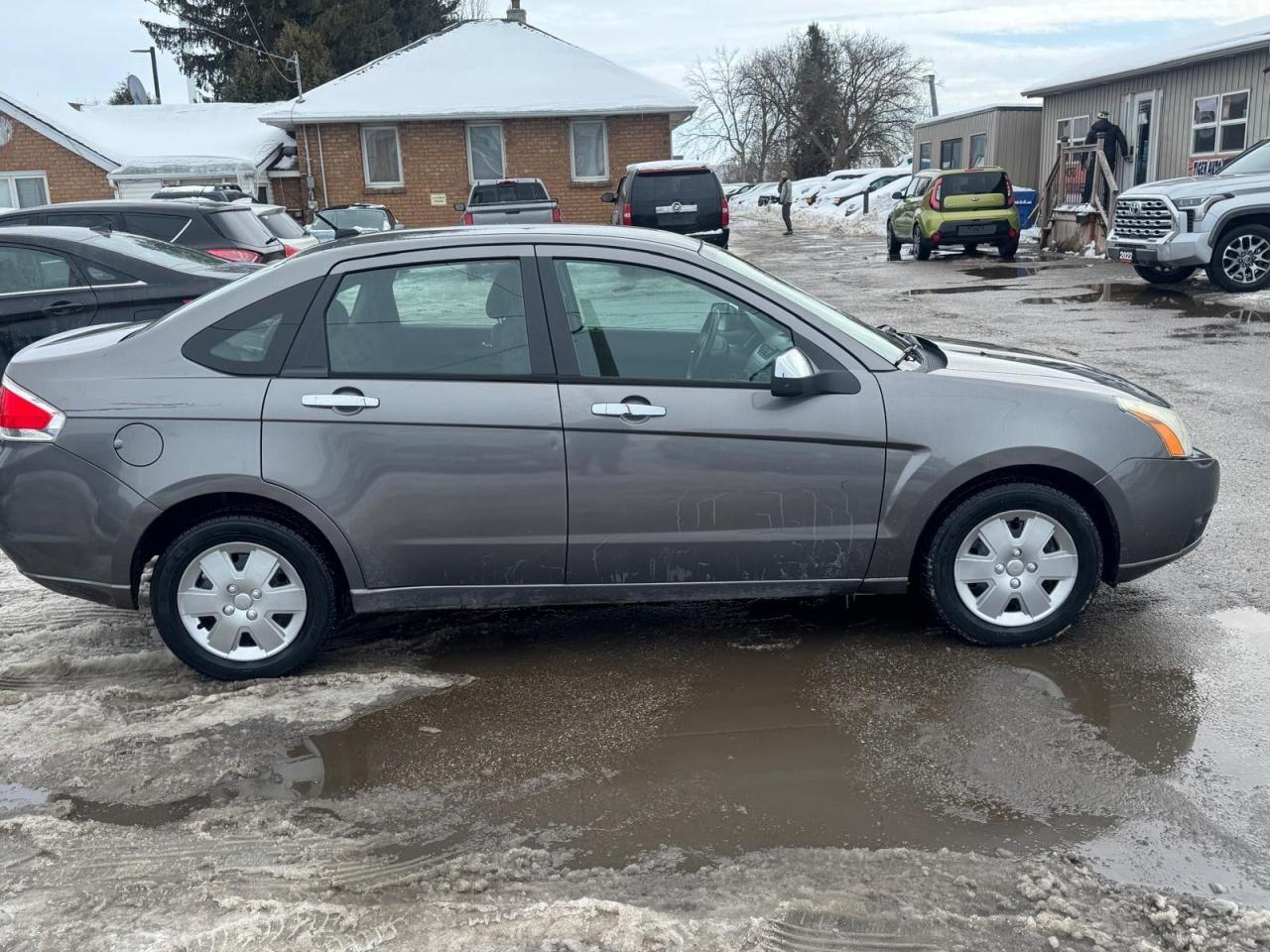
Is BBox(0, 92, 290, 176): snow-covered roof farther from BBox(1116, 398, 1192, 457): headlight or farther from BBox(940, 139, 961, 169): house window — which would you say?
BBox(1116, 398, 1192, 457): headlight

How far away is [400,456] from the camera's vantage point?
4262mm

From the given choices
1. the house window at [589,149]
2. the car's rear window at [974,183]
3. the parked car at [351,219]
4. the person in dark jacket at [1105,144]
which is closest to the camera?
the parked car at [351,219]

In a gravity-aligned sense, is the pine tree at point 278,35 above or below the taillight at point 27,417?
above

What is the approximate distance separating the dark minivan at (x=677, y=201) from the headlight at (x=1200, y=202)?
283 inches

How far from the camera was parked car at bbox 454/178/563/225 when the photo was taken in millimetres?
20222

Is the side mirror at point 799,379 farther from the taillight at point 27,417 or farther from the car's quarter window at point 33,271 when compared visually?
the car's quarter window at point 33,271

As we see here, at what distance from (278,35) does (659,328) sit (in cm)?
4441

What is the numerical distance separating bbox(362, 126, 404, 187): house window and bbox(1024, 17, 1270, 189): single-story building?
52.4 ft

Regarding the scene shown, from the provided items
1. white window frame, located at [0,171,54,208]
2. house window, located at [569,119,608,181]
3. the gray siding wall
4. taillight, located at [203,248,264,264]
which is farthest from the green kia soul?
white window frame, located at [0,171,54,208]

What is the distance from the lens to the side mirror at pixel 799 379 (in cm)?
429

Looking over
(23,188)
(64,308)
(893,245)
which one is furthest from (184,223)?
(23,188)

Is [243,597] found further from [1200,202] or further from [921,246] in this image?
[921,246]

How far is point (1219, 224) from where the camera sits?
1559 centimetres

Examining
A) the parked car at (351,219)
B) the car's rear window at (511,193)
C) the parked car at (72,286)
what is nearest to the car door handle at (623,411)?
the parked car at (72,286)
